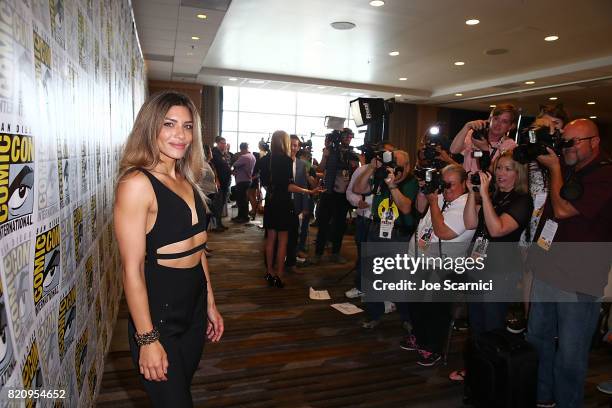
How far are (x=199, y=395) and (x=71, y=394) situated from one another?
890 mm

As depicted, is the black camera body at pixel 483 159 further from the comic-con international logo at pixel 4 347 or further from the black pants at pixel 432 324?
the comic-con international logo at pixel 4 347

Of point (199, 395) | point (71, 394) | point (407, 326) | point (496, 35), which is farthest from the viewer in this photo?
point (496, 35)

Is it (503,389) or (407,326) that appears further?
(407,326)

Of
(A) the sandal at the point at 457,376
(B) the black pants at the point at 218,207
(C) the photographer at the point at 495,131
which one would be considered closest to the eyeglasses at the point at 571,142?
(C) the photographer at the point at 495,131

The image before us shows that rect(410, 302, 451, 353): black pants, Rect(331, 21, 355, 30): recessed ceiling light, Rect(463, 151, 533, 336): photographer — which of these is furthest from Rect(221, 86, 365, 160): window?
Rect(463, 151, 533, 336): photographer

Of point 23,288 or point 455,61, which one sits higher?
point 455,61

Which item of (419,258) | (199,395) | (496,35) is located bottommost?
(199,395)

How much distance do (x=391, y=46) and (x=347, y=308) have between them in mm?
4789

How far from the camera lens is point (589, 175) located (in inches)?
73.7

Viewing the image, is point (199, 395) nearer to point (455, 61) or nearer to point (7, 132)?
point (7, 132)

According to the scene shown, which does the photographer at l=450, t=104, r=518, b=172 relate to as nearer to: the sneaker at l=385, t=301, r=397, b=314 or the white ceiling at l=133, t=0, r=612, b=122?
the sneaker at l=385, t=301, r=397, b=314

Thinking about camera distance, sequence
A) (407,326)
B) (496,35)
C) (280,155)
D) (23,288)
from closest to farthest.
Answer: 1. (23,288)
2. (407,326)
3. (280,155)
4. (496,35)

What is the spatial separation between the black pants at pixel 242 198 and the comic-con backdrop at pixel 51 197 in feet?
18.2

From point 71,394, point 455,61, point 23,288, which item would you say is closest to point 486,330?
point 71,394
